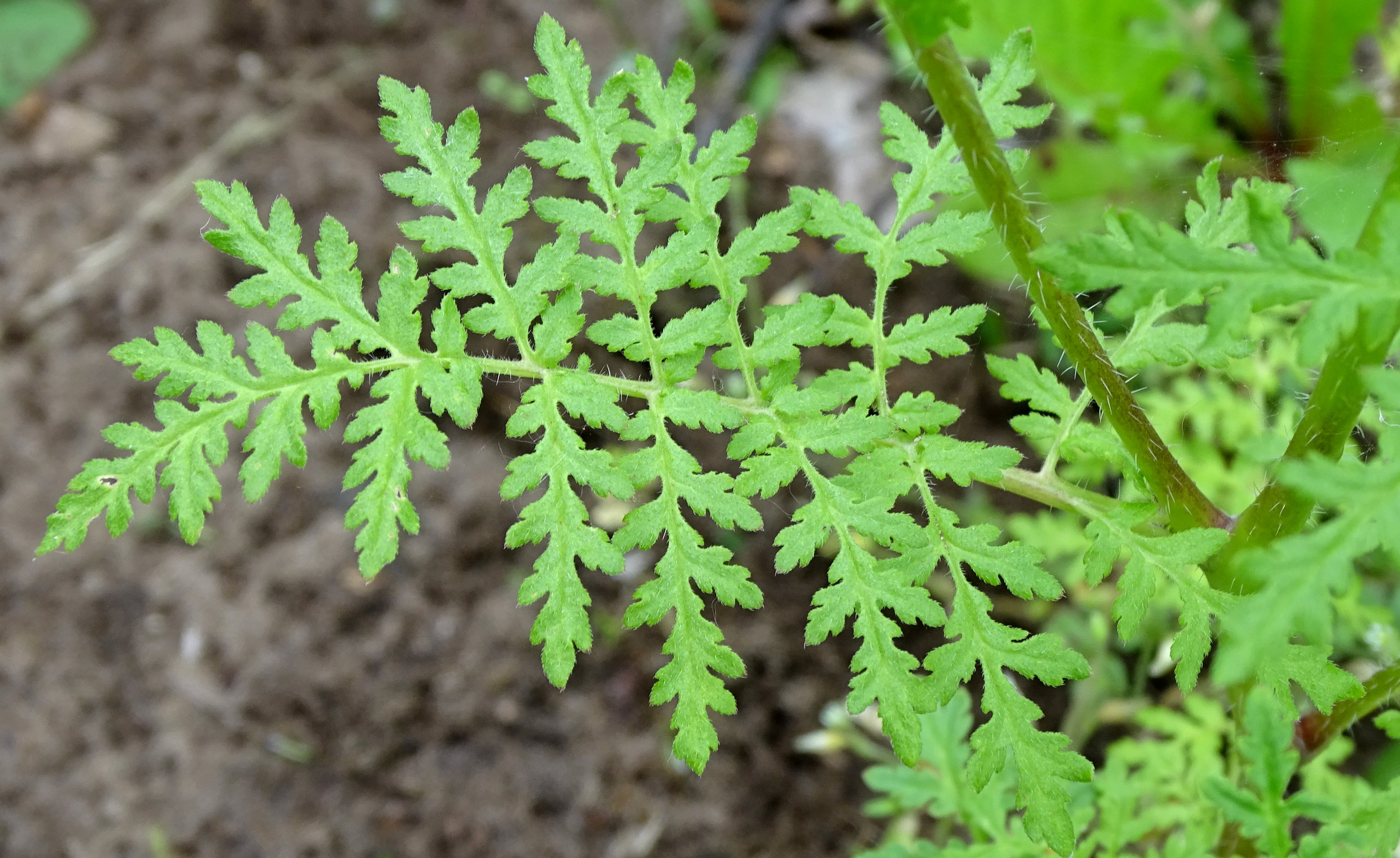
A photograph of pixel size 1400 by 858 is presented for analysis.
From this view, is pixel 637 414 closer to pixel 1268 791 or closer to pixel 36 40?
pixel 1268 791

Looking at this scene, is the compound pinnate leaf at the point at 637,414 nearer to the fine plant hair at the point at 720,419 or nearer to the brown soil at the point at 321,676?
the fine plant hair at the point at 720,419

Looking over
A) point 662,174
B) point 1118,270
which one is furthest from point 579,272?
point 1118,270

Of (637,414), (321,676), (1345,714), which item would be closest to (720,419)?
(637,414)

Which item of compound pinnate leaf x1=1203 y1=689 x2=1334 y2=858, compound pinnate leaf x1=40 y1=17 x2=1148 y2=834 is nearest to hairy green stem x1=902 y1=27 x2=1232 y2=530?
compound pinnate leaf x1=40 y1=17 x2=1148 y2=834

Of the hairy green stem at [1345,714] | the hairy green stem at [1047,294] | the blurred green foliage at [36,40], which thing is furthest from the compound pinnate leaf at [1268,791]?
the blurred green foliage at [36,40]

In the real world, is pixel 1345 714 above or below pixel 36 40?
below

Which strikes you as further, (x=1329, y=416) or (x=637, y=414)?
(x=637, y=414)

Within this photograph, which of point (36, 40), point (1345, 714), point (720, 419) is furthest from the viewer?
point (36, 40)
